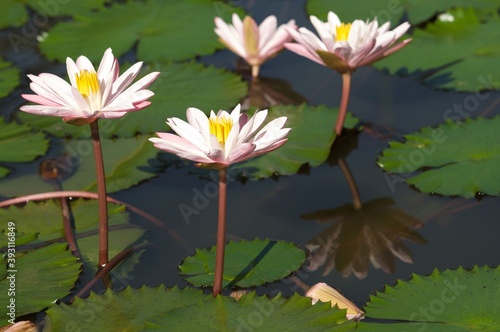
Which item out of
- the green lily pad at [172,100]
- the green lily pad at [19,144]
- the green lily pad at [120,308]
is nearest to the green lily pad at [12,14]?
the green lily pad at [172,100]

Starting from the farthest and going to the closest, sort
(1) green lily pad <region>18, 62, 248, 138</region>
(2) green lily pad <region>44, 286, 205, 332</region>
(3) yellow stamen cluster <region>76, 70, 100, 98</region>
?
(1) green lily pad <region>18, 62, 248, 138</region>
(3) yellow stamen cluster <region>76, 70, 100, 98</region>
(2) green lily pad <region>44, 286, 205, 332</region>

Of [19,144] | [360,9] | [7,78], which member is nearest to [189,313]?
[19,144]

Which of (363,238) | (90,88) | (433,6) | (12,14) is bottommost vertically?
(363,238)

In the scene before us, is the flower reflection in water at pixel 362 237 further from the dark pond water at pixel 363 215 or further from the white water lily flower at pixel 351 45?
the white water lily flower at pixel 351 45

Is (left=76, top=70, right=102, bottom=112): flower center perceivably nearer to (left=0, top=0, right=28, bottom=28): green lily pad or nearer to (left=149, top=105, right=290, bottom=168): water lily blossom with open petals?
Answer: (left=149, top=105, right=290, bottom=168): water lily blossom with open petals

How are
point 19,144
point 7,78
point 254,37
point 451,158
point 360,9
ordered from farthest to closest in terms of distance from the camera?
1. point 360,9
2. point 7,78
3. point 254,37
4. point 19,144
5. point 451,158

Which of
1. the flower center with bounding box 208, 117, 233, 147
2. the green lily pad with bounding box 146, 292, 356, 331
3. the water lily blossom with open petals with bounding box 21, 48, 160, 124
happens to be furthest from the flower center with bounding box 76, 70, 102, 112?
the green lily pad with bounding box 146, 292, 356, 331

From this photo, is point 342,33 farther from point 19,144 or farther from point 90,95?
point 19,144
